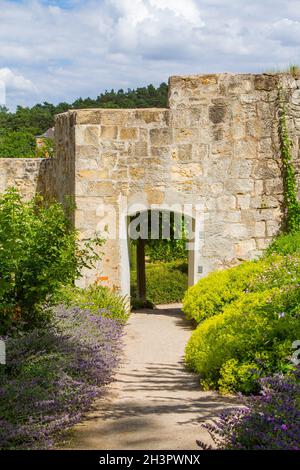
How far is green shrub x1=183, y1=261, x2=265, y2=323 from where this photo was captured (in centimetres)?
1005

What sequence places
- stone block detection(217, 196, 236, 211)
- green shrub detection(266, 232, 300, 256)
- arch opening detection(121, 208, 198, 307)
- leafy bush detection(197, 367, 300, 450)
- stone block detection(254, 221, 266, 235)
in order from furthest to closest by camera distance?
1. arch opening detection(121, 208, 198, 307)
2. stone block detection(254, 221, 266, 235)
3. stone block detection(217, 196, 236, 211)
4. green shrub detection(266, 232, 300, 256)
5. leafy bush detection(197, 367, 300, 450)

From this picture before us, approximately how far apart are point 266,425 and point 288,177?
25.1 feet

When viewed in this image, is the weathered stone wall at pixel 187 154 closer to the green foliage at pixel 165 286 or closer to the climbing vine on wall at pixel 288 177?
A: the climbing vine on wall at pixel 288 177

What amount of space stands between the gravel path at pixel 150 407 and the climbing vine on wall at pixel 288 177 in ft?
11.1

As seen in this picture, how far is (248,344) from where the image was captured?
263 inches

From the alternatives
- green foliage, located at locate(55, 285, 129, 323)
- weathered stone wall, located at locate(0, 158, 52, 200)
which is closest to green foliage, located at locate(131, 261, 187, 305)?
weathered stone wall, located at locate(0, 158, 52, 200)

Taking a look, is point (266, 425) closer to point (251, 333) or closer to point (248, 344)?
point (248, 344)

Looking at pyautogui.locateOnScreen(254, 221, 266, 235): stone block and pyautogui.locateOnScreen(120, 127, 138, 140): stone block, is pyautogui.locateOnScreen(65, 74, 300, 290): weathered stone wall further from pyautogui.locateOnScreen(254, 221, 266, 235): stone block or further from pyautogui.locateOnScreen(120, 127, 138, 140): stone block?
pyautogui.locateOnScreen(254, 221, 266, 235): stone block

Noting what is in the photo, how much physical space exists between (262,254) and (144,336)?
260cm

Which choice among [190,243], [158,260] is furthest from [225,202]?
[158,260]

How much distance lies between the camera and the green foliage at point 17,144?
99.0ft

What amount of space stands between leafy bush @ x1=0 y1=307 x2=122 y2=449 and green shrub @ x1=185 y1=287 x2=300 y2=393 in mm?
972

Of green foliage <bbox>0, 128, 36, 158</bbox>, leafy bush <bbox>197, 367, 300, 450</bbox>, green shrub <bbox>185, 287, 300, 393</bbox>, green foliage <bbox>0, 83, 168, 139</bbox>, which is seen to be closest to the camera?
leafy bush <bbox>197, 367, 300, 450</bbox>

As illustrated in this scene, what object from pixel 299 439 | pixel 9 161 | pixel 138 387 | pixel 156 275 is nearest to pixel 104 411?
pixel 138 387
